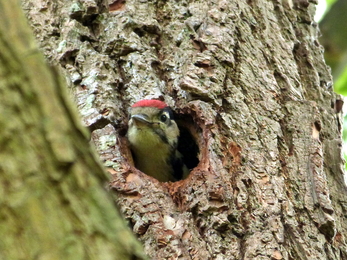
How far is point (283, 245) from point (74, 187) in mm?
1799

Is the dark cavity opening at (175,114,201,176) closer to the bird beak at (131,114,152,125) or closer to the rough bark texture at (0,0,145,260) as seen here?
the bird beak at (131,114,152,125)

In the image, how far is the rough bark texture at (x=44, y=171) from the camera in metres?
1.13

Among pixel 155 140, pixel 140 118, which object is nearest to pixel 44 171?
pixel 140 118

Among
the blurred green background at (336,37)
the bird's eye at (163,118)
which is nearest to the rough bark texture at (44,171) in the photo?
the bird's eye at (163,118)

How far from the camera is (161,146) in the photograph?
4223 millimetres

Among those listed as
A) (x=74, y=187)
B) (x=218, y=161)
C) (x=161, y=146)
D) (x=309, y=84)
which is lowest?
(x=161, y=146)

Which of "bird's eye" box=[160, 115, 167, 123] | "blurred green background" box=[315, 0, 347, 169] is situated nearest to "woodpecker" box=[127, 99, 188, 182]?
"bird's eye" box=[160, 115, 167, 123]

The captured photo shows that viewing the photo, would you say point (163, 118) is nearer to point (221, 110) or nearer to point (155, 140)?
point (155, 140)

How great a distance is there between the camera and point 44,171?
1.17m

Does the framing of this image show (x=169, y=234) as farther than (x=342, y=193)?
No

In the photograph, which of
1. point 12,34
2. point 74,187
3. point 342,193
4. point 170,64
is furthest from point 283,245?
point 12,34

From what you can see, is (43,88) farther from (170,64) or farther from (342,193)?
(342,193)

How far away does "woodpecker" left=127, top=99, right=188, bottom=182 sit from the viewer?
141 inches

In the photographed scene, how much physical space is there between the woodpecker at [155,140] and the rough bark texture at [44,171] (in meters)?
2.24
